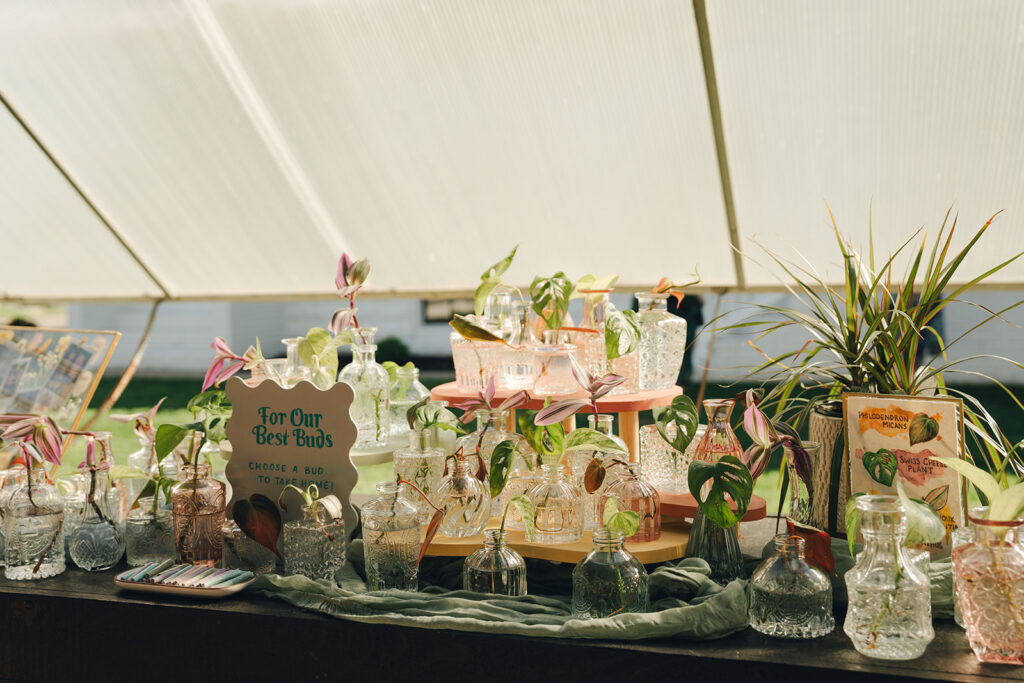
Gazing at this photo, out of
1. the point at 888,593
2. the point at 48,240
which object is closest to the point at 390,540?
the point at 888,593

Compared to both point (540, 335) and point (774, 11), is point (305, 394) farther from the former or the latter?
point (774, 11)

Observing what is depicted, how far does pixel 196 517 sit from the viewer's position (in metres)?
1.40

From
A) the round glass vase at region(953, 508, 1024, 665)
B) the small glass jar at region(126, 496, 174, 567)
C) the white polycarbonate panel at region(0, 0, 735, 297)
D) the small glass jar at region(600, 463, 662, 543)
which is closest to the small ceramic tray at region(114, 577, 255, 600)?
the small glass jar at region(126, 496, 174, 567)

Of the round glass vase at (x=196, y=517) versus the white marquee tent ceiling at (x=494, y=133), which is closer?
the round glass vase at (x=196, y=517)

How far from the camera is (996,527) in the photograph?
1.05 meters

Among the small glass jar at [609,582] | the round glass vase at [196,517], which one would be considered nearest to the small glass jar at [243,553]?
the round glass vase at [196,517]

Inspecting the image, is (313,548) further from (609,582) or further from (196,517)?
(609,582)

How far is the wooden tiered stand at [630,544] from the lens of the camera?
1.34 metres

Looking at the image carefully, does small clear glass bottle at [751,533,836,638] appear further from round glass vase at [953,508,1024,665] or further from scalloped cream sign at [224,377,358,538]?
scalloped cream sign at [224,377,358,538]

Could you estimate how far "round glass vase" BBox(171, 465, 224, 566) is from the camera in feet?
4.60

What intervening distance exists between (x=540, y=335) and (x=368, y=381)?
32cm

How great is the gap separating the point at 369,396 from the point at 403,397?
0.14m

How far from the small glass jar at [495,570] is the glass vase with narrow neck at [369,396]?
0.37m

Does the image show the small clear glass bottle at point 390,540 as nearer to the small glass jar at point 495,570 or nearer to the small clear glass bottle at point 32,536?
the small glass jar at point 495,570
